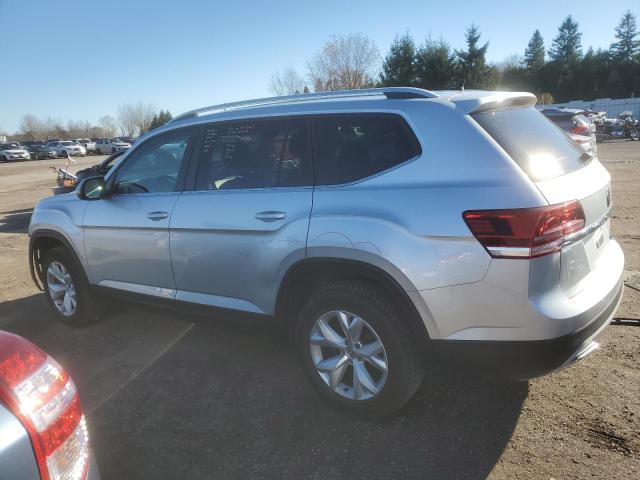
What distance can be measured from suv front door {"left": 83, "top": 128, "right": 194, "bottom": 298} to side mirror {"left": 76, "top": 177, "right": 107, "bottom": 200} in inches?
2.4

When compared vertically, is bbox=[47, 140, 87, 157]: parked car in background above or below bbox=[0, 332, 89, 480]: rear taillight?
below

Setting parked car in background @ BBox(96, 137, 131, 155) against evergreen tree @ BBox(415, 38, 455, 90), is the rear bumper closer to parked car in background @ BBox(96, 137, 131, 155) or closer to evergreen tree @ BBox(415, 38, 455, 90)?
evergreen tree @ BBox(415, 38, 455, 90)

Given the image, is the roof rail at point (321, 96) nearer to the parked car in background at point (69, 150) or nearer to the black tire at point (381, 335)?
the black tire at point (381, 335)

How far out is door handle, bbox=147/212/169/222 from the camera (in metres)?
3.59

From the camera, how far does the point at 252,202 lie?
123 inches

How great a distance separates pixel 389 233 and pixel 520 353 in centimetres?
86

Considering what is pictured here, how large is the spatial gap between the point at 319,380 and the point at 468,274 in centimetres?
120

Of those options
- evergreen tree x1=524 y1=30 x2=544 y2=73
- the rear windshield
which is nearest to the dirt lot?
the rear windshield

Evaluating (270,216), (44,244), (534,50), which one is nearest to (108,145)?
(44,244)

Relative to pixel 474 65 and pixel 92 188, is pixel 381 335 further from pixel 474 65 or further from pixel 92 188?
pixel 474 65

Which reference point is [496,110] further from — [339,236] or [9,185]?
[9,185]

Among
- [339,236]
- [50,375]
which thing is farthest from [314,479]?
[50,375]

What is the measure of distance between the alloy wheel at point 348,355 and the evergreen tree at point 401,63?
101 ft

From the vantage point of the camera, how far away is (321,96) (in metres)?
3.25
